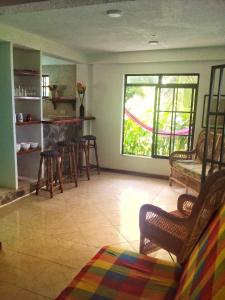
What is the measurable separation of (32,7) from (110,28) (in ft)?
5.05

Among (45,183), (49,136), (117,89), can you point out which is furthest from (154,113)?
(45,183)

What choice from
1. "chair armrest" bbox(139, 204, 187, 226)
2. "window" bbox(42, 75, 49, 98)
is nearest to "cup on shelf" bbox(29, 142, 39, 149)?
"window" bbox(42, 75, 49, 98)

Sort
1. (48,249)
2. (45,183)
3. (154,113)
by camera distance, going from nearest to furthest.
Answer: (48,249) < (45,183) < (154,113)

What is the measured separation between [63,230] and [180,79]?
3.41 meters

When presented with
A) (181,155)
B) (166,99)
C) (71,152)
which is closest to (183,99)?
(166,99)

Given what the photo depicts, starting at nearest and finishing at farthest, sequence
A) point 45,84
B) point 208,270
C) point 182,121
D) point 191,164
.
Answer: point 208,270 → point 191,164 → point 182,121 → point 45,84

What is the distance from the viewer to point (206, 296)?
0.96 meters

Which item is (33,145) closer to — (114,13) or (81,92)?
(81,92)

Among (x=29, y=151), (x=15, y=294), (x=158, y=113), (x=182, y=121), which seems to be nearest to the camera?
(x=15, y=294)

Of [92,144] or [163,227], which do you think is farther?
[92,144]

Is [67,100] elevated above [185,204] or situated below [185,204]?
above

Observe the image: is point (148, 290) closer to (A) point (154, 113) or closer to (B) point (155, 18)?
(B) point (155, 18)

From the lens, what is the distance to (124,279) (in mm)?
1396

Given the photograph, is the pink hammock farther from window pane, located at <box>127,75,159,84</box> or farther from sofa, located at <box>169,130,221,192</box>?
window pane, located at <box>127,75,159,84</box>
